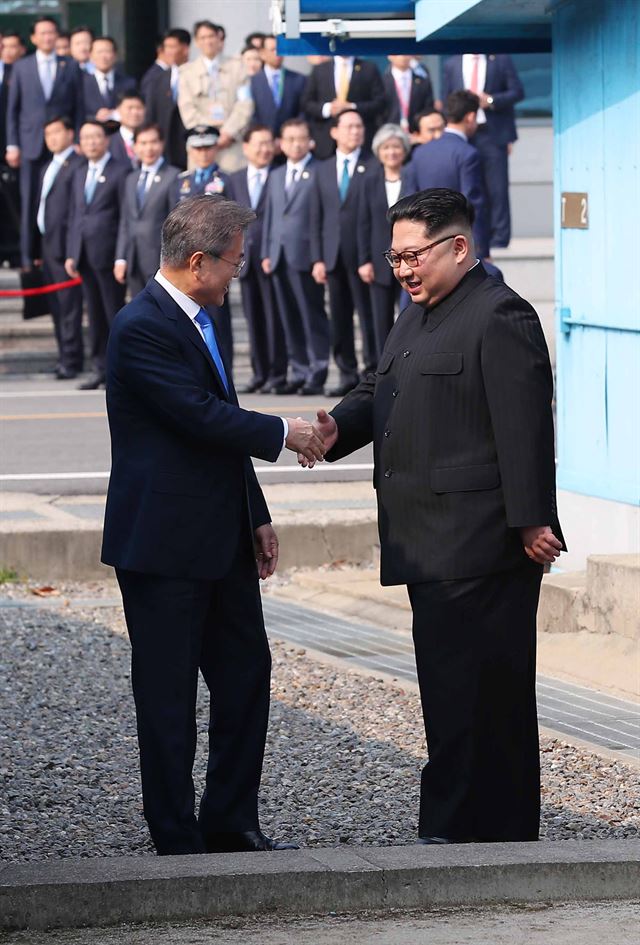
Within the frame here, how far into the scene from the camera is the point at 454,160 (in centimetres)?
1436

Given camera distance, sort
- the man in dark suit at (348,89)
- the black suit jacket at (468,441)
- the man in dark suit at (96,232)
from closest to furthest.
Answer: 1. the black suit jacket at (468,441)
2. the man in dark suit at (96,232)
3. the man in dark suit at (348,89)

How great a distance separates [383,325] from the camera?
1609cm

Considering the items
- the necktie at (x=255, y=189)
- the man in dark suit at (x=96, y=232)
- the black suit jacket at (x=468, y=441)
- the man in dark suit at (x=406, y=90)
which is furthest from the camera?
the man in dark suit at (x=406, y=90)

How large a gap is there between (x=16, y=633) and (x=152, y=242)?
8204mm

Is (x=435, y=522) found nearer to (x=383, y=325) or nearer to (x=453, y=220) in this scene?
(x=453, y=220)

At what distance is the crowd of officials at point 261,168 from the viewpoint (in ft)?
52.0

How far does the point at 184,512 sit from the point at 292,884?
1064 millimetres

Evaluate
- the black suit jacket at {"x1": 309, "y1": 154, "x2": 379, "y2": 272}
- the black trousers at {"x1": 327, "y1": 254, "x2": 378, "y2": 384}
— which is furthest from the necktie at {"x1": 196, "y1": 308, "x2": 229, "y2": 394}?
the black trousers at {"x1": 327, "y1": 254, "x2": 378, "y2": 384}

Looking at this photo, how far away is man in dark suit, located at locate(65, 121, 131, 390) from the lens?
17109 mm

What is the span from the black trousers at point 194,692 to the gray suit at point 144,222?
11.0 m

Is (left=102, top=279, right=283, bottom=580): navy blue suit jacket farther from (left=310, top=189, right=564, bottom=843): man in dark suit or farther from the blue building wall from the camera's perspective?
the blue building wall

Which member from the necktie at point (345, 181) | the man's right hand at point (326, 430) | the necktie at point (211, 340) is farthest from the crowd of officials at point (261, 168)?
the necktie at point (211, 340)

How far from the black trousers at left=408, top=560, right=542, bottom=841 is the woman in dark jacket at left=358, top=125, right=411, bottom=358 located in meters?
10.1

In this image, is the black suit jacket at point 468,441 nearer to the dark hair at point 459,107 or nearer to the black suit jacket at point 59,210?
the dark hair at point 459,107
